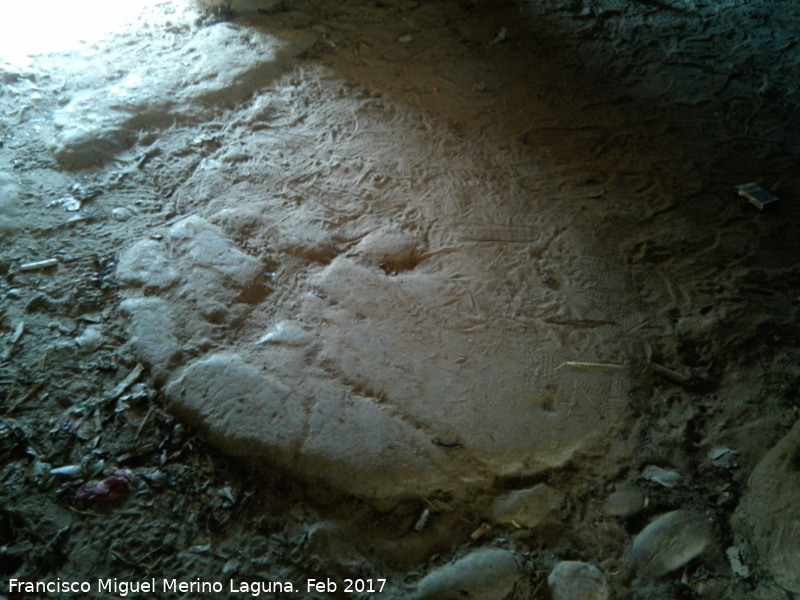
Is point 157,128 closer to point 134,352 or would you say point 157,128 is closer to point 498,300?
point 134,352

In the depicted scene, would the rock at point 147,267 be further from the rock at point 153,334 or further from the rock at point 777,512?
the rock at point 777,512

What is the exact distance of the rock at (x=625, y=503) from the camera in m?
2.03

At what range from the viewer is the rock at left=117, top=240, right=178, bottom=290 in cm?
267

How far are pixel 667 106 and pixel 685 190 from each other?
1.04 metres

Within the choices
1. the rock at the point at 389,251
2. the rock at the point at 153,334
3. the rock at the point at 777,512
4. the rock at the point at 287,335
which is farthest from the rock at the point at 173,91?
the rock at the point at 777,512

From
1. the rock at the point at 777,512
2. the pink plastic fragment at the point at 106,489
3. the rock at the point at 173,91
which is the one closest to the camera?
the rock at the point at 777,512

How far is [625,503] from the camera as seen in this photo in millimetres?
2053

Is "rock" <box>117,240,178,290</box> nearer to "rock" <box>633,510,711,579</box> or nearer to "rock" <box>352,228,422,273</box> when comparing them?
"rock" <box>352,228,422,273</box>

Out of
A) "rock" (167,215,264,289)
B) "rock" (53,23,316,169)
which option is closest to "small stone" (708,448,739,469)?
"rock" (167,215,264,289)

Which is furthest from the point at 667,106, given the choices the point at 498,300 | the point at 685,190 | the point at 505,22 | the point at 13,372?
the point at 13,372

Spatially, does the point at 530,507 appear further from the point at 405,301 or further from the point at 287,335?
the point at 287,335

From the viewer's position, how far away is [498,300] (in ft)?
8.96

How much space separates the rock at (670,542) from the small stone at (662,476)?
124mm

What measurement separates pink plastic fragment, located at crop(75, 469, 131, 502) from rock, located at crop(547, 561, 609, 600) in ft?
5.49
